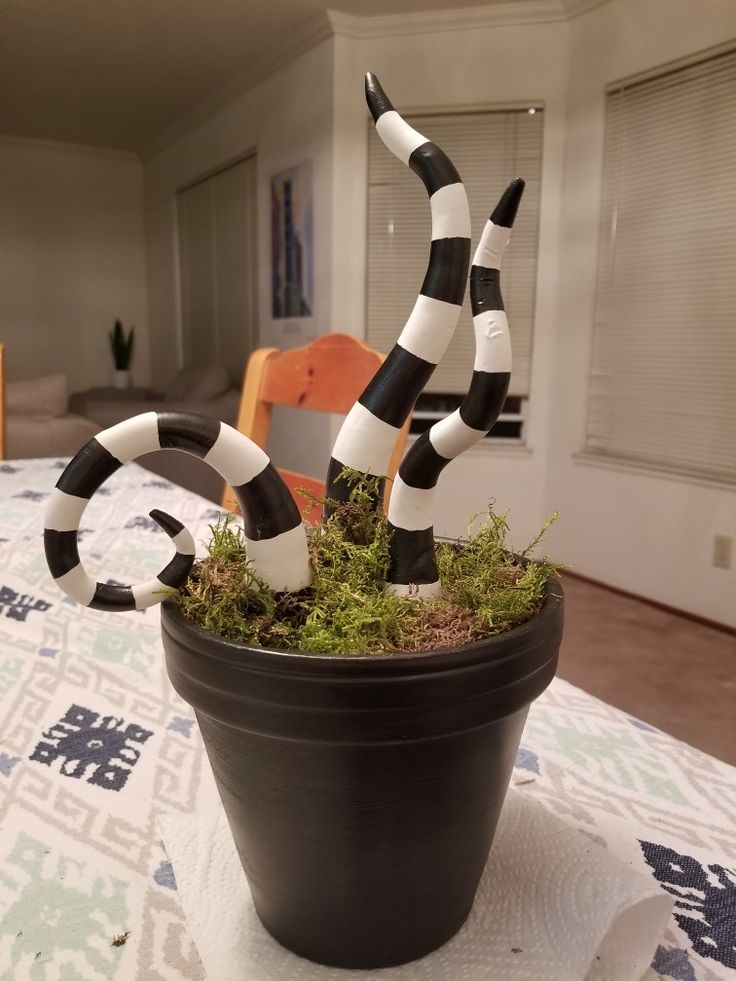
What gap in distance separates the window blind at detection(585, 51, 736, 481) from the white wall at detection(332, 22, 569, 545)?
0.98 ft

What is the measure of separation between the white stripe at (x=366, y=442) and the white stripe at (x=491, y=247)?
0.09 metres

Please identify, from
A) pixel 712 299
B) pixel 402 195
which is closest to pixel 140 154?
pixel 402 195

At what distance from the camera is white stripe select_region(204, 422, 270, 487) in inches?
12.9

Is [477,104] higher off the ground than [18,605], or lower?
higher

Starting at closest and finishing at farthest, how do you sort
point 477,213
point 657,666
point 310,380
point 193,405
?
point 310,380
point 657,666
point 477,213
point 193,405

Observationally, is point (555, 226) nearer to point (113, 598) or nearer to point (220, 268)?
point (220, 268)

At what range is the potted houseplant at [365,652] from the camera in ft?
0.98

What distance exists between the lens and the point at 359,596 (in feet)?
1.11

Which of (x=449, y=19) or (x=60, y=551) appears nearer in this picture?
(x=60, y=551)

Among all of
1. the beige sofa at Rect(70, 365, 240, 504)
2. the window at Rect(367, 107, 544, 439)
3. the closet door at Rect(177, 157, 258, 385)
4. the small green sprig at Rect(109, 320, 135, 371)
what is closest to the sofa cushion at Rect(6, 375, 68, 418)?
the beige sofa at Rect(70, 365, 240, 504)

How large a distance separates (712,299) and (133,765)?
2.96 metres

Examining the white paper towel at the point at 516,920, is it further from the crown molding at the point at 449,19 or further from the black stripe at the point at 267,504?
the crown molding at the point at 449,19

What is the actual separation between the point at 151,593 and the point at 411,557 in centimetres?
13

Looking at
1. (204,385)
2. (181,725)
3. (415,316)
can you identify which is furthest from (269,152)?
(415,316)
